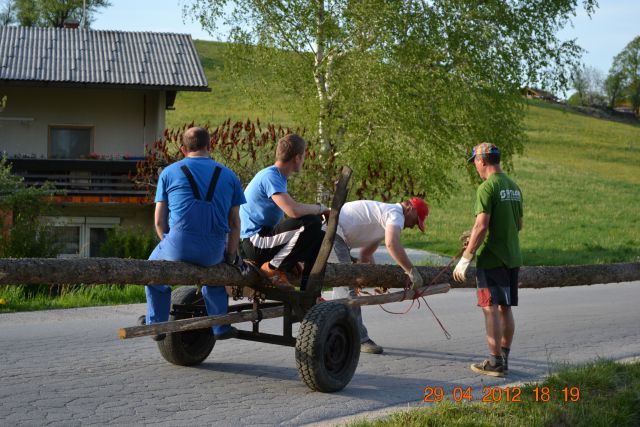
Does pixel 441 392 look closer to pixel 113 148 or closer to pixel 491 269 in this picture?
pixel 491 269

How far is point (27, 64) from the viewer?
24672 mm

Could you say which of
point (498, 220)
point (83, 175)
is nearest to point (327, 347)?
point (498, 220)

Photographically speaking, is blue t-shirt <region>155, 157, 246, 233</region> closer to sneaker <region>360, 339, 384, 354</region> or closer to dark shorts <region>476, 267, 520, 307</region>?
dark shorts <region>476, 267, 520, 307</region>

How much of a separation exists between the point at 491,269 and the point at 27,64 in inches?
752

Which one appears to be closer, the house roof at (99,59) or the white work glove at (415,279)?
the white work glove at (415,279)

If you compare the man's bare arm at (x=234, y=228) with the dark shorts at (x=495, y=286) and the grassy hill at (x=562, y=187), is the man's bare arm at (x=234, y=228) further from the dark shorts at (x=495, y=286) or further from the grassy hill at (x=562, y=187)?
the grassy hill at (x=562, y=187)

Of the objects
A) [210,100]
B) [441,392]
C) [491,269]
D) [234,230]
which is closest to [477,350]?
[491,269]

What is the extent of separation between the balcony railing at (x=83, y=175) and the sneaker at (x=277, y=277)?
15750 millimetres

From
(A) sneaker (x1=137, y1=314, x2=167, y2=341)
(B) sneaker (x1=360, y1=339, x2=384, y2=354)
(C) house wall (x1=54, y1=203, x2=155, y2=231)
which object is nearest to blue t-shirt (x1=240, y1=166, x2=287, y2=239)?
(A) sneaker (x1=137, y1=314, x2=167, y2=341)

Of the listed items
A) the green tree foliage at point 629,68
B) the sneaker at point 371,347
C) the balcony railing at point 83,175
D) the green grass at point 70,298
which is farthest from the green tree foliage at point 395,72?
the green tree foliage at point 629,68

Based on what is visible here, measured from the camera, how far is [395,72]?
71.8 feet

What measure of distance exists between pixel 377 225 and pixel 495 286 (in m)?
1.17

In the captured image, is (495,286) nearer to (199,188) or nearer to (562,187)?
(199,188)

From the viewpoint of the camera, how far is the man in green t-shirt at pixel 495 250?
27.3ft
